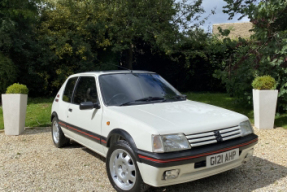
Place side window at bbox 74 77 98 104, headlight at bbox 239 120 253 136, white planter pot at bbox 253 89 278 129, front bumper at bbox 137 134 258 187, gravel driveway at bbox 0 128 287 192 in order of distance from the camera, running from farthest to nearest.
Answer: white planter pot at bbox 253 89 278 129
side window at bbox 74 77 98 104
gravel driveway at bbox 0 128 287 192
headlight at bbox 239 120 253 136
front bumper at bbox 137 134 258 187

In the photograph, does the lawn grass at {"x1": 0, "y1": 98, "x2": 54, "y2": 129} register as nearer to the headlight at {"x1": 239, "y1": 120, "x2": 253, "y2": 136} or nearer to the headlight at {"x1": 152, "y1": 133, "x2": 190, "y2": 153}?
the headlight at {"x1": 152, "y1": 133, "x2": 190, "y2": 153}

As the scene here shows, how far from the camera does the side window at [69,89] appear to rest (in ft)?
17.1

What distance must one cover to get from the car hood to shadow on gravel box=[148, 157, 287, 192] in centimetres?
91

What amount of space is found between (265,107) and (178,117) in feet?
16.0

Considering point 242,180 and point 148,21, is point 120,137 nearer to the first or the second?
point 242,180

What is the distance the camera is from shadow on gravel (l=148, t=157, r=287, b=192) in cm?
362

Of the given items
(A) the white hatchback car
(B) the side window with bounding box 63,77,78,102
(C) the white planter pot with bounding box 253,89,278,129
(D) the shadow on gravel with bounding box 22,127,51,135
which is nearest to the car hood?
(A) the white hatchback car

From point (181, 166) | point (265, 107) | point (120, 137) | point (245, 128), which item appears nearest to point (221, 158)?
point (181, 166)

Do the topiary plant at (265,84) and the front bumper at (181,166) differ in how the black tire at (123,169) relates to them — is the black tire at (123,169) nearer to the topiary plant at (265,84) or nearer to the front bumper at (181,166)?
the front bumper at (181,166)

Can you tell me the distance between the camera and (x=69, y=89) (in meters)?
5.35

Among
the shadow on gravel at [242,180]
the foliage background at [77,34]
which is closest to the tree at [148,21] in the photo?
the foliage background at [77,34]

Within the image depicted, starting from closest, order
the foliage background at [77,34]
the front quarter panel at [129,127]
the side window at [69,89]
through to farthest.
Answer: the front quarter panel at [129,127], the side window at [69,89], the foliage background at [77,34]

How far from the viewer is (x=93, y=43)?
14.6m

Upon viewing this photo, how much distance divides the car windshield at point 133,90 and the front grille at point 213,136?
1163 mm
